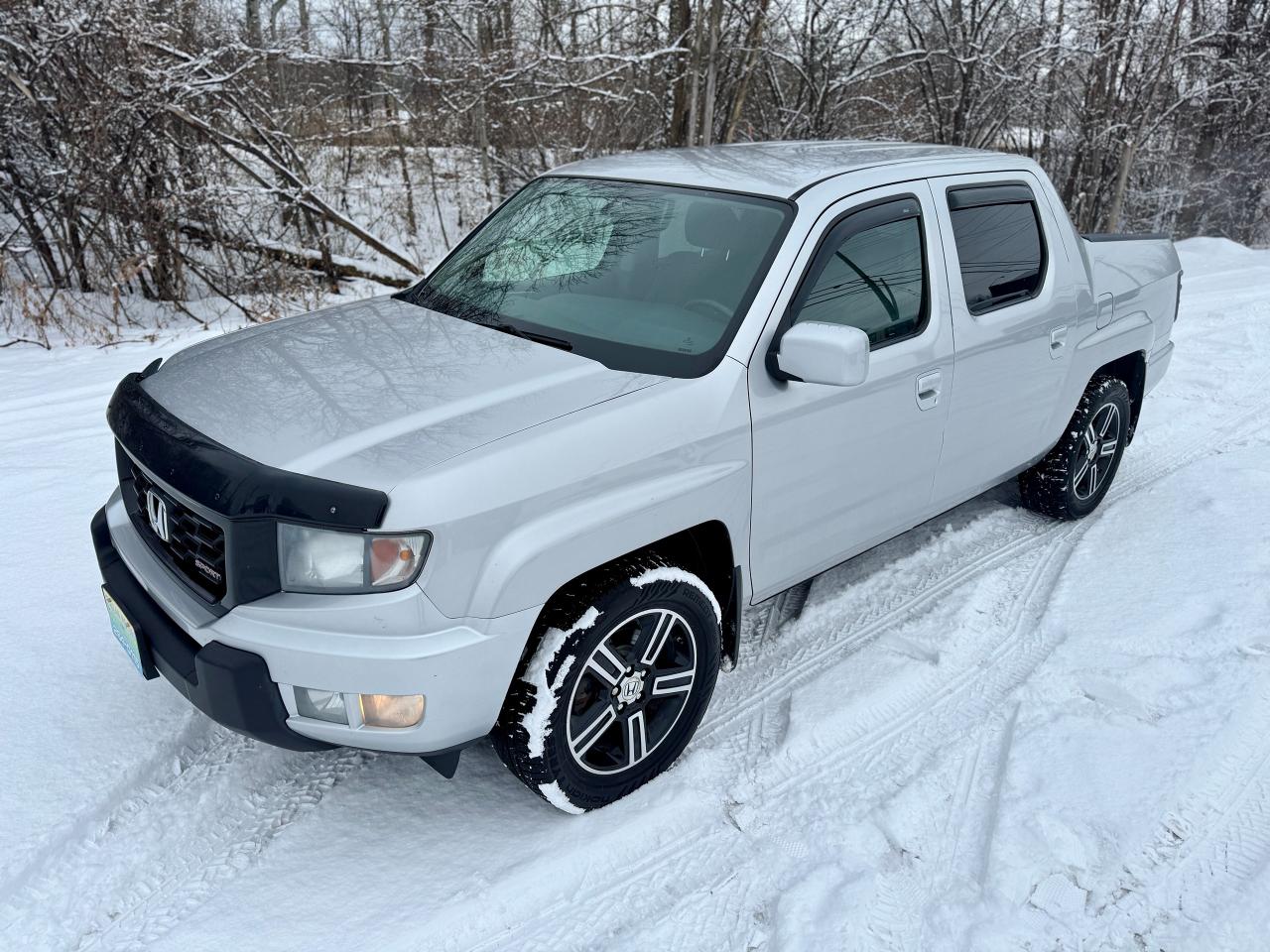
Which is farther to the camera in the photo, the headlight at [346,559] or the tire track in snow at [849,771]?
the tire track in snow at [849,771]

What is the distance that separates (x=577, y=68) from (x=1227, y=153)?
46.2 feet

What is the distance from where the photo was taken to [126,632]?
8.81 ft

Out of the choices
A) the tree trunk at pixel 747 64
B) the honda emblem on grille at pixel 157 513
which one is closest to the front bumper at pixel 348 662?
the honda emblem on grille at pixel 157 513

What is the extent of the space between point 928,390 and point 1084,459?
1.62 m

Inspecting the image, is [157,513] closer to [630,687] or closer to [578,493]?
[578,493]

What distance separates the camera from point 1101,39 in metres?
13.5

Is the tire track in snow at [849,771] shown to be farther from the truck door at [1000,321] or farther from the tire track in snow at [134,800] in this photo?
the tire track in snow at [134,800]

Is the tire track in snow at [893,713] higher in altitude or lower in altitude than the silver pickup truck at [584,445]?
lower

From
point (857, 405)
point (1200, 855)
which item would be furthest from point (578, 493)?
point (1200, 855)

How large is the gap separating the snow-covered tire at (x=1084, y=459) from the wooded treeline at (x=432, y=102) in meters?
6.18

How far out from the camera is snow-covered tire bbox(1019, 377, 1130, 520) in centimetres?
445

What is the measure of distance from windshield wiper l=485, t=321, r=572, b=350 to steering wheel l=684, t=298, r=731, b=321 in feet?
1.33

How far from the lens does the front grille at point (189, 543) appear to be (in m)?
2.40

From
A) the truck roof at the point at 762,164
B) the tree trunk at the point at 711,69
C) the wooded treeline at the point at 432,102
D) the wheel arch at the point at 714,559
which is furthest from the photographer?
the tree trunk at the point at 711,69
